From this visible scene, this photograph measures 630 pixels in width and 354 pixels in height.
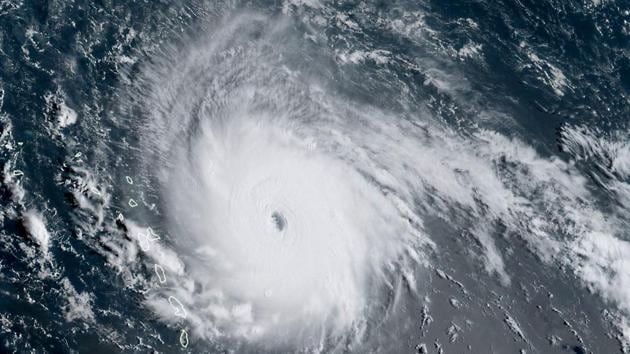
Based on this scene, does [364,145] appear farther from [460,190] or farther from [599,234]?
[599,234]

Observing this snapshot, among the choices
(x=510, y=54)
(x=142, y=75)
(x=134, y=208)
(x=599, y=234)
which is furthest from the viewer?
(x=510, y=54)

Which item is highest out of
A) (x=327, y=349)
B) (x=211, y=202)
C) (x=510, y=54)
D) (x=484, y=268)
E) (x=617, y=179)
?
(x=510, y=54)

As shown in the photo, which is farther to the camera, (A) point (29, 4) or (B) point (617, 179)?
(B) point (617, 179)

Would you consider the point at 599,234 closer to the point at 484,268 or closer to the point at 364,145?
the point at 484,268

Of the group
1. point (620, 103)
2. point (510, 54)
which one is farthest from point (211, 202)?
point (620, 103)

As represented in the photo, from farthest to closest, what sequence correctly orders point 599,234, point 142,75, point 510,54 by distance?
point 510,54 → point 599,234 → point 142,75

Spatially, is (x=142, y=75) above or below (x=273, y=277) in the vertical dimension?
above
